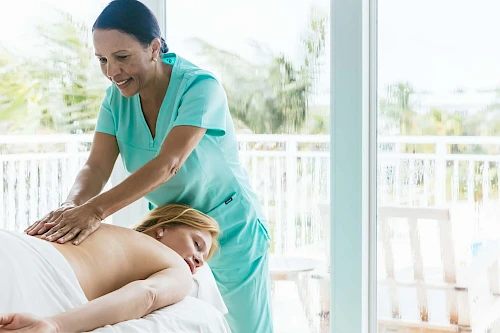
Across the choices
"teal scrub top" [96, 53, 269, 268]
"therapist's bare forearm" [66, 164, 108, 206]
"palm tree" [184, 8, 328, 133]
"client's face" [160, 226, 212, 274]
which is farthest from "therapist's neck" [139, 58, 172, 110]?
"palm tree" [184, 8, 328, 133]

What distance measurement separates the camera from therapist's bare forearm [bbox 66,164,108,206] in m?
2.03

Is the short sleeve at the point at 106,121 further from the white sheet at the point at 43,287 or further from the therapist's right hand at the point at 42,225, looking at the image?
the white sheet at the point at 43,287

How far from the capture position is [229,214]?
2.12 metres

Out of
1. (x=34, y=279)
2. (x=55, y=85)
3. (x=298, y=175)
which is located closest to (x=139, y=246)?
(x=34, y=279)

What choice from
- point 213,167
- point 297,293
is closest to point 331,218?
point 297,293

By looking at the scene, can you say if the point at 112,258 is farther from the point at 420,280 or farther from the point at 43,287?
the point at 420,280

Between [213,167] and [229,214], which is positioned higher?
[213,167]

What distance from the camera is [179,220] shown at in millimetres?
1957

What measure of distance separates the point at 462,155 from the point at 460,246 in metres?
0.35

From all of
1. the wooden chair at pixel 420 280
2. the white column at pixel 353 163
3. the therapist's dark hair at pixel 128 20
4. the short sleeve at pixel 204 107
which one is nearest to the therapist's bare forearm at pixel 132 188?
the short sleeve at pixel 204 107

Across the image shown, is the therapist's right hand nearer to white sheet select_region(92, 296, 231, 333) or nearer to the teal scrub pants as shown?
white sheet select_region(92, 296, 231, 333)

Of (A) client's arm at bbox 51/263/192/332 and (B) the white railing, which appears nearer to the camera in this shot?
(A) client's arm at bbox 51/263/192/332

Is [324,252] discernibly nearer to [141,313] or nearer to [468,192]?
[468,192]

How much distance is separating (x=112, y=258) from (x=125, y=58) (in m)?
0.68
